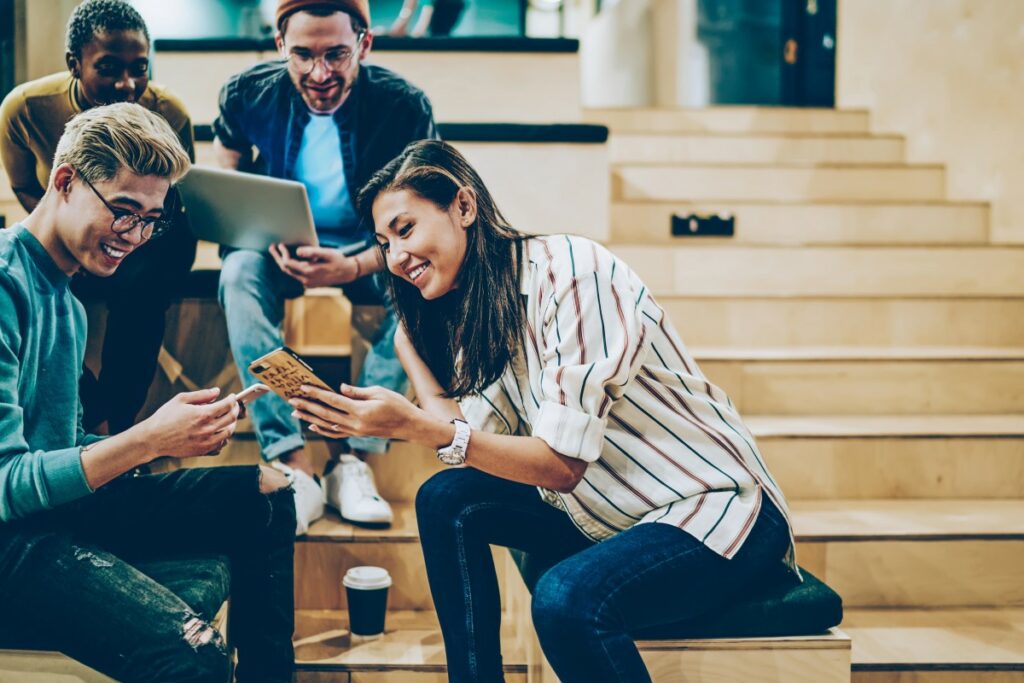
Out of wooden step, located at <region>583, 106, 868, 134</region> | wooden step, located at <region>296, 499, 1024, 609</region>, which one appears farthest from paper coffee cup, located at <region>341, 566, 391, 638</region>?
wooden step, located at <region>583, 106, 868, 134</region>

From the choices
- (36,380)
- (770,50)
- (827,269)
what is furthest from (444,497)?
(770,50)

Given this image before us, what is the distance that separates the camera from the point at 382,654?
175cm

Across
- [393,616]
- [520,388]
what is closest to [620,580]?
[520,388]

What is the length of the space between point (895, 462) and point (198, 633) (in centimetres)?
169

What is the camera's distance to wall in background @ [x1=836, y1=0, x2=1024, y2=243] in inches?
129

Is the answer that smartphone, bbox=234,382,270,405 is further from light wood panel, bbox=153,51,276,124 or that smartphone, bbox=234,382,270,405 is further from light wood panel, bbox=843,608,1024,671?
light wood panel, bbox=153,51,276,124

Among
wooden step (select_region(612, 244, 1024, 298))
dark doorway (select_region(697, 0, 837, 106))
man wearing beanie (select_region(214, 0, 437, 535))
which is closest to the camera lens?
man wearing beanie (select_region(214, 0, 437, 535))

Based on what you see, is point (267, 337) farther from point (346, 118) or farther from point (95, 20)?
point (95, 20)

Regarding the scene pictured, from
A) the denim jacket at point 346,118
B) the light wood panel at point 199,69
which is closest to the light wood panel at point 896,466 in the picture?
the denim jacket at point 346,118

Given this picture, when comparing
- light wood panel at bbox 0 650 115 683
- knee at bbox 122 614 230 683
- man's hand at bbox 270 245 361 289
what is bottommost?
light wood panel at bbox 0 650 115 683

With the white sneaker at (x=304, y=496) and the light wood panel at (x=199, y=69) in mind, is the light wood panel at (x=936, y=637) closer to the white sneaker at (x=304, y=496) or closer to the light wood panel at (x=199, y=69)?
the white sneaker at (x=304, y=496)

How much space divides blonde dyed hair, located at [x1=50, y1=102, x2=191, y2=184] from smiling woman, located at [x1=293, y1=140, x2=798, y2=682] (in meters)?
0.32

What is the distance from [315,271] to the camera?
6.66ft

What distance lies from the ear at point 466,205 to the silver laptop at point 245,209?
0.59 meters
